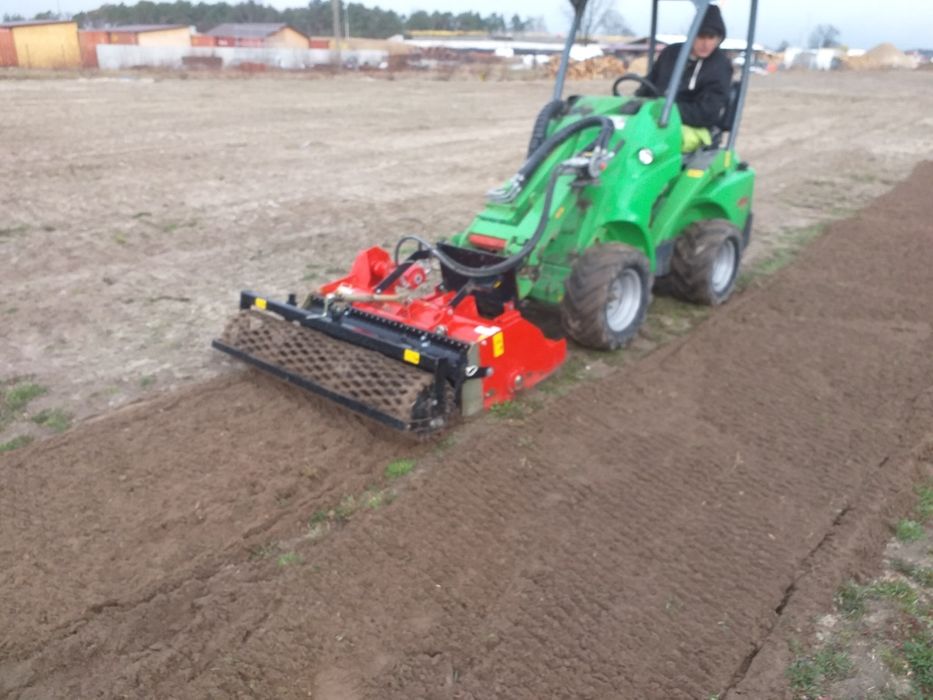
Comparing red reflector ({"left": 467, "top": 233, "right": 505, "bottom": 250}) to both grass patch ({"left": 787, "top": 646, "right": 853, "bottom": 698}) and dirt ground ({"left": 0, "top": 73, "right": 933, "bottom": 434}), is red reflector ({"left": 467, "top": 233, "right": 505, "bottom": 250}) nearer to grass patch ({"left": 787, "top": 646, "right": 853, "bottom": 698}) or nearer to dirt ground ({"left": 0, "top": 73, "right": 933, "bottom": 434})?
dirt ground ({"left": 0, "top": 73, "right": 933, "bottom": 434})

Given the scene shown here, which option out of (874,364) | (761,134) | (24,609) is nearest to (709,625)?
(24,609)

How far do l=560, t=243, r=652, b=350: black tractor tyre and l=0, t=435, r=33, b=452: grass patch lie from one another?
321 centimetres

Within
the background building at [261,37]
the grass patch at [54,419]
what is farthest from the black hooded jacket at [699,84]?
the background building at [261,37]

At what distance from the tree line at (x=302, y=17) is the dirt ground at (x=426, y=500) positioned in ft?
190

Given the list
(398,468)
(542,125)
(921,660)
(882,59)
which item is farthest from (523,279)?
(882,59)

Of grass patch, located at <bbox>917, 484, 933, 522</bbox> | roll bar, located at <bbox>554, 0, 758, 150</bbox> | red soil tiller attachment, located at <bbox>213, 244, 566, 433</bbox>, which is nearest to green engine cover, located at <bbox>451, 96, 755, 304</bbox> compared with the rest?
roll bar, located at <bbox>554, 0, 758, 150</bbox>

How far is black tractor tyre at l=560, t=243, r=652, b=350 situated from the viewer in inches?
204

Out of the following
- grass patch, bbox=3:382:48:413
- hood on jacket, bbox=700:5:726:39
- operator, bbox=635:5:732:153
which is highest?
hood on jacket, bbox=700:5:726:39

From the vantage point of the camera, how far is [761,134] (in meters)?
17.8

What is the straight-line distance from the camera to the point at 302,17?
87.6 meters

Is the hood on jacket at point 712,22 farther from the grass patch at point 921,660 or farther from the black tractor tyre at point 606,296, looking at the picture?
the grass patch at point 921,660

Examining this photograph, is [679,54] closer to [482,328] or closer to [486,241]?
[486,241]

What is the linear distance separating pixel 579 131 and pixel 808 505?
2.92 m

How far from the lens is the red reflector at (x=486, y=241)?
527cm
